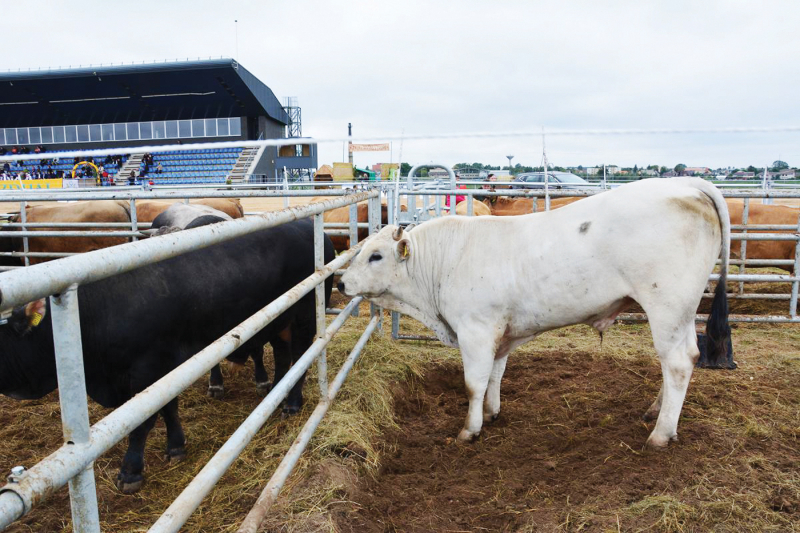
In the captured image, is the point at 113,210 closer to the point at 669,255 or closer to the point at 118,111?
the point at 669,255

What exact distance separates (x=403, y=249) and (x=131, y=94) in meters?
39.3

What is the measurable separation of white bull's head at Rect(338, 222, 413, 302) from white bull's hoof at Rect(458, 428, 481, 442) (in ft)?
3.57

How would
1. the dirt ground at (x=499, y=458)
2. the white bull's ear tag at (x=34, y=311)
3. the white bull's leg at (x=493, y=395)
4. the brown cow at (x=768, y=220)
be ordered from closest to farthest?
the white bull's ear tag at (x=34, y=311), the dirt ground at (x=499, y=458), the white bull's leg at (x=493, y=395), the brown cow at (x=768, y=220)

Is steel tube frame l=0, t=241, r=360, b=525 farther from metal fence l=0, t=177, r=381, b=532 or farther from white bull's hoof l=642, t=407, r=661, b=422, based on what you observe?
white bull's hoof l=642, t=407, r=661, b=422

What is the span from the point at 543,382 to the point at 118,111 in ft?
134

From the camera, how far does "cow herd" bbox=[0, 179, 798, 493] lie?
2.94 meters

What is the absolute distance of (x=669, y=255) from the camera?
11.1 feet

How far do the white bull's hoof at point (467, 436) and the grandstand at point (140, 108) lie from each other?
3280cm

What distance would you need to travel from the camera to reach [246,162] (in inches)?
1319

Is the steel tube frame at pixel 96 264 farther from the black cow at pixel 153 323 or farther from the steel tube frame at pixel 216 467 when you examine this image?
the black cow at pixel 153 323

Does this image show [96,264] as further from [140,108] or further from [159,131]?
[140,108]

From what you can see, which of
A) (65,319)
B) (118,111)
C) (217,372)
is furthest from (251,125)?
(65,319)

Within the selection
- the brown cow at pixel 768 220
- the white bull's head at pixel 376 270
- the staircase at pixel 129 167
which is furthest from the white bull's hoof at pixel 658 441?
the staircase at pixel 129 167

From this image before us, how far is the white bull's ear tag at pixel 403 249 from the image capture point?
Answer: 158 inches
